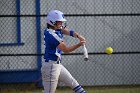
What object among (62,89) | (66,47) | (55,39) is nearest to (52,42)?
(55,39)

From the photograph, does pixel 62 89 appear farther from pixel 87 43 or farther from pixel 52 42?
pixel 52 42

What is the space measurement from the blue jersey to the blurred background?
3130mm

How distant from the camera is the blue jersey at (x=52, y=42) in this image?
5602mm

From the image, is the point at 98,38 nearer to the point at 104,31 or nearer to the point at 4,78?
the point at 104,31

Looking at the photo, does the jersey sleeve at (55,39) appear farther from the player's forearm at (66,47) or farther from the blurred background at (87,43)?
the blurred background at (87,43)

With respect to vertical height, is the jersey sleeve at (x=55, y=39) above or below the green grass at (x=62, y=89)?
above

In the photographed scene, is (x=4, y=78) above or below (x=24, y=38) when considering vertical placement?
below

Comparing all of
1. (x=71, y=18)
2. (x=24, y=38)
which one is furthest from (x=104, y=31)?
(x=24, y=38)

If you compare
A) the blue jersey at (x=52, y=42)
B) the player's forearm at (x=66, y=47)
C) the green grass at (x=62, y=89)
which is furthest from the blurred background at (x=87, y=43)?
the player's forearm at (x=66, y=47)

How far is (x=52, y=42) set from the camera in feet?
18.5

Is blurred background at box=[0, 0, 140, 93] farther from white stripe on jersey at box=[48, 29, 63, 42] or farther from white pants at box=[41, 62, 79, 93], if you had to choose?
white stripe on jersey at box=[48, 29, 63, 42]

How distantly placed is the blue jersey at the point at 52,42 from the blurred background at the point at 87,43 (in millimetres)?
3130

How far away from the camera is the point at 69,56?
916cm

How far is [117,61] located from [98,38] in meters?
0.68
